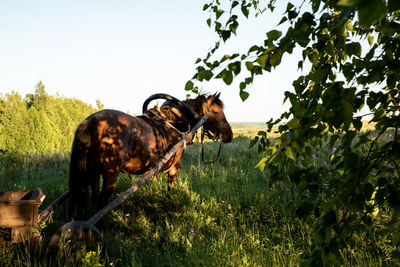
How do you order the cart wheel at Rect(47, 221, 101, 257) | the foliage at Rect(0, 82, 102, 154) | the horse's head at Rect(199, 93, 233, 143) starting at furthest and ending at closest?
the foliage at Rect(0, 82, 102, 154) < the horse's head at Rect(199, 93, 233, 143) < the cart wheel at Rect(47, 221, 101, 257)

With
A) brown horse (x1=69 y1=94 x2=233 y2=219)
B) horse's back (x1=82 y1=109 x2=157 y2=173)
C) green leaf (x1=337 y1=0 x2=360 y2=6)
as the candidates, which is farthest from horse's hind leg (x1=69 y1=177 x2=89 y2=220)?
green leaf (x1=337 y1=0 x2=360 y2=6)

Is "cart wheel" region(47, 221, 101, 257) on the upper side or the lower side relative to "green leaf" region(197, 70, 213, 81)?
lower

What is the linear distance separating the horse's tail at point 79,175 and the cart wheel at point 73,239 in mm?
953

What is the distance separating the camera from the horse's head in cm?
577

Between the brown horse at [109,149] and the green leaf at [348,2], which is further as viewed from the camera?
the brown horse at [109,149]

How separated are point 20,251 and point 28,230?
0.67ft

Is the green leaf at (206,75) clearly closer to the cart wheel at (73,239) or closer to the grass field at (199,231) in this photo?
the grass field at (199,231)

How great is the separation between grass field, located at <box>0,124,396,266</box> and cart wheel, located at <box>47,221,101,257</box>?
0.31ft

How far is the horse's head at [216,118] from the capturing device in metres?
5.77

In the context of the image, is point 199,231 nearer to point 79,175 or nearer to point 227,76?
point 79,175

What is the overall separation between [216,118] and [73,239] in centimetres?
374

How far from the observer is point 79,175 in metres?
3.92

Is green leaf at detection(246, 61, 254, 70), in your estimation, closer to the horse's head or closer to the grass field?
the grass field

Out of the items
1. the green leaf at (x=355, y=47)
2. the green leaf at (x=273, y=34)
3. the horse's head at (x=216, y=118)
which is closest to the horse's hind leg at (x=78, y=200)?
the horse's head at (x=216, y=118)
